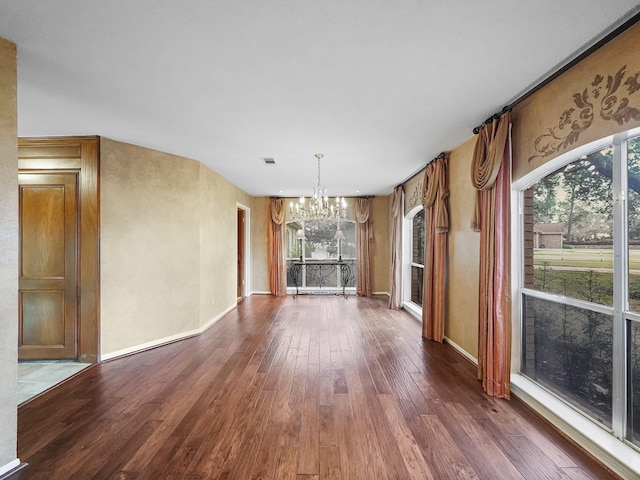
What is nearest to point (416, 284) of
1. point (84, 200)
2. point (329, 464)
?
point (329, 464)

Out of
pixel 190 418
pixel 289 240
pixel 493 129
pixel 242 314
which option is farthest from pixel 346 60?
pixel 289 240

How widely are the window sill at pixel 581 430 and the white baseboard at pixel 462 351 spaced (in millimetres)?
678

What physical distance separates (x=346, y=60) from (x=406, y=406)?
283 centimetres

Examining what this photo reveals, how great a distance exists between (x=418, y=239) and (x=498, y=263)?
3.42m

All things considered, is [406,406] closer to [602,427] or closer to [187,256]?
[602,427]

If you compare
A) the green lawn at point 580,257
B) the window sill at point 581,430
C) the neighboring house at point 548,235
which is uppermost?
the neighboring house at point 548,235

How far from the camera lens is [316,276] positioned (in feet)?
28.9

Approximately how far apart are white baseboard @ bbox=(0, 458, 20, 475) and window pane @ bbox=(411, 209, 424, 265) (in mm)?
5754

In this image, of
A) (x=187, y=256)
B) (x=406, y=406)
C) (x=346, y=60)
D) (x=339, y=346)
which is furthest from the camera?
(x=187, y=256)

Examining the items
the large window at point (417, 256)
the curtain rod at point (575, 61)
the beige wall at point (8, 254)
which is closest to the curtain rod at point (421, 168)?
the large window at point (417, 256)

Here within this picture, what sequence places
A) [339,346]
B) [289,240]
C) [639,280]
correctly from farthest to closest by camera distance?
[289,240]
[339,346]
[639,280]

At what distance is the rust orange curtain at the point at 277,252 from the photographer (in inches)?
324

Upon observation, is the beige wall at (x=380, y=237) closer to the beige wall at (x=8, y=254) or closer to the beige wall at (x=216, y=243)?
the beige wall at (x=216, y=243)

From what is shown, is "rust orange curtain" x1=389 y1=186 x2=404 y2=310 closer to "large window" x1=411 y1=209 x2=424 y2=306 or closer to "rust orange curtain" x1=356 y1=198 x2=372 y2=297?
"large window" x1=411 y1=209 x2=424 y2=306
